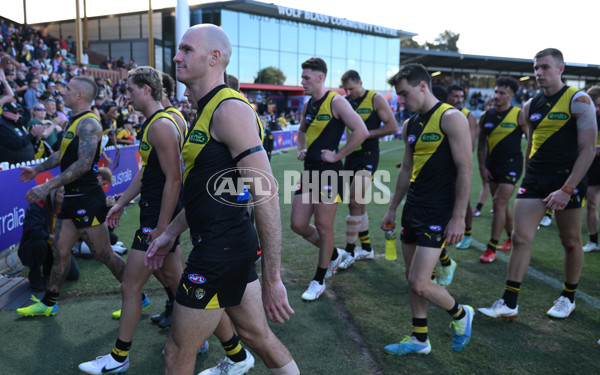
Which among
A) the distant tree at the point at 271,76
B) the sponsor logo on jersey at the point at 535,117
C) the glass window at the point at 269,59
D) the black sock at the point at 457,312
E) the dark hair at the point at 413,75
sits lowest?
the black sock at the point at 457,312

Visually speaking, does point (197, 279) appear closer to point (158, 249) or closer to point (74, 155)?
Answer: point (158, 249)

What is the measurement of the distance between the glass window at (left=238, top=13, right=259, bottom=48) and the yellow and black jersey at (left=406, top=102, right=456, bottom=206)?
3147 centimetres

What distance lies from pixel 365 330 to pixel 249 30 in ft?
106

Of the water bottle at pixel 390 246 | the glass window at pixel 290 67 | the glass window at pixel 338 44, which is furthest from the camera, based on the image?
the glass window at pixel 338 44

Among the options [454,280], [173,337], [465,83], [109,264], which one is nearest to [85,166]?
[109,264]

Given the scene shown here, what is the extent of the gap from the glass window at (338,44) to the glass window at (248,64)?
8.19 meters

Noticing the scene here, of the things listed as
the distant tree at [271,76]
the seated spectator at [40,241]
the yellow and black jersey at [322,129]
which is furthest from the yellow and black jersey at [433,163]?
the distant tree at [271,76]

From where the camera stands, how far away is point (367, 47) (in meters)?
41.3

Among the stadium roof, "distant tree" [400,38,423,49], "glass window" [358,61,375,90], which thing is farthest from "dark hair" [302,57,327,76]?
"distant tree" [400,38,423,49]

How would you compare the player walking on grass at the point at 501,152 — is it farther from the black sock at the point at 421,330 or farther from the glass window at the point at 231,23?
the glass window at the point at 231,23

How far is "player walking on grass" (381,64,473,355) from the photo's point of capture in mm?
3260

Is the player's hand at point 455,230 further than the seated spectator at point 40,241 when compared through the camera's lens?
No

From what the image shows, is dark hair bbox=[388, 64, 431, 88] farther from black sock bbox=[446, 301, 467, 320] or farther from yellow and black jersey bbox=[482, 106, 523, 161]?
yellow and black jersey bbox=[482, 106, 523, 161]

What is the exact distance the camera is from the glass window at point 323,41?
3756cm
